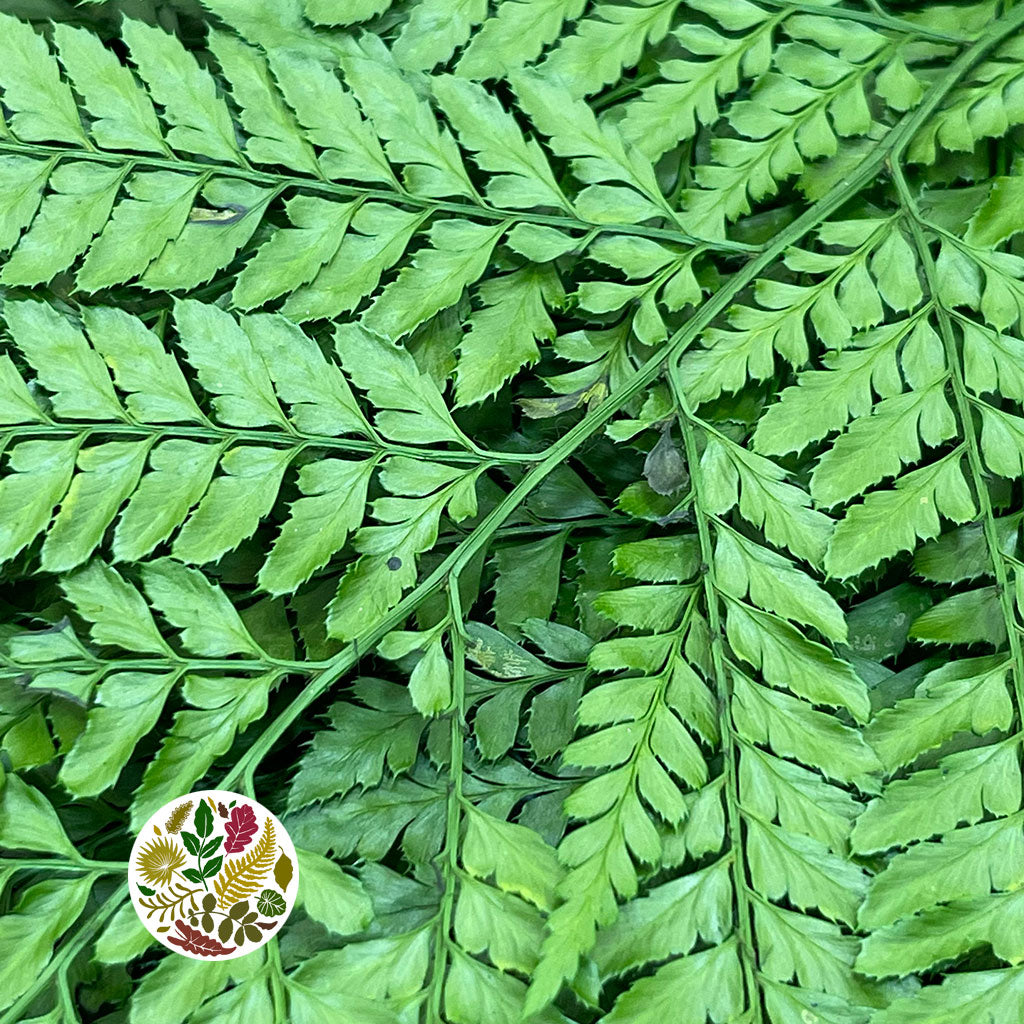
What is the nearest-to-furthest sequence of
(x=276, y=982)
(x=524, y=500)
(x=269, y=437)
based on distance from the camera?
(x=276, y=982)
(x=269, y=437)
(x=524, y=500)

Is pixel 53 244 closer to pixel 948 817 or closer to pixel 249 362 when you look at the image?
pixel 249 362

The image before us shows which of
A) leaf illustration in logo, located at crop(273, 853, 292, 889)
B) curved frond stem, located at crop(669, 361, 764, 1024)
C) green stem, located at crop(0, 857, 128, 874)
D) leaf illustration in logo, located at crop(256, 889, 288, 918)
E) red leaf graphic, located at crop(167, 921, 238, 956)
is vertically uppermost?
curved frond stem, located at crop(669, 361, 764, 1024)

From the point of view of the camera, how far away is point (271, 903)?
85 cm

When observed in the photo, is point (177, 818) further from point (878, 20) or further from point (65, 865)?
point (878, 20)

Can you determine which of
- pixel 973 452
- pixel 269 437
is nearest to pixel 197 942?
pixel 269 437

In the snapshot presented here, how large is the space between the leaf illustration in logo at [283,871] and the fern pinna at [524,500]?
0.03m

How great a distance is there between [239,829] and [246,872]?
0.13 ft

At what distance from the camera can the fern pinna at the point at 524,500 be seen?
83 centimetres

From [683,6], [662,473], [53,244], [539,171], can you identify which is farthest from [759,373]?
[53,244]

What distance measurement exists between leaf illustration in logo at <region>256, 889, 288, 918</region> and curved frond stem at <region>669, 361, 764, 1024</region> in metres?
0.41

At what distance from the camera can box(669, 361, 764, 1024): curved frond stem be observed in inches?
32.5

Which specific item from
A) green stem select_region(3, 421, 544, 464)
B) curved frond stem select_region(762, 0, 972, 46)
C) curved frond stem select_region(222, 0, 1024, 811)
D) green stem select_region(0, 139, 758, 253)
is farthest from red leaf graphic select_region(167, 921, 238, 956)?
curved frond stem select_region(762, 0, 972, 46)

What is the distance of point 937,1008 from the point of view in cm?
81

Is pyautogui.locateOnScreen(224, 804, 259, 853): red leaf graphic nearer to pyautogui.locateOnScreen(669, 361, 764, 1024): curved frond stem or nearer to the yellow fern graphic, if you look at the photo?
the yellow fern graphic
